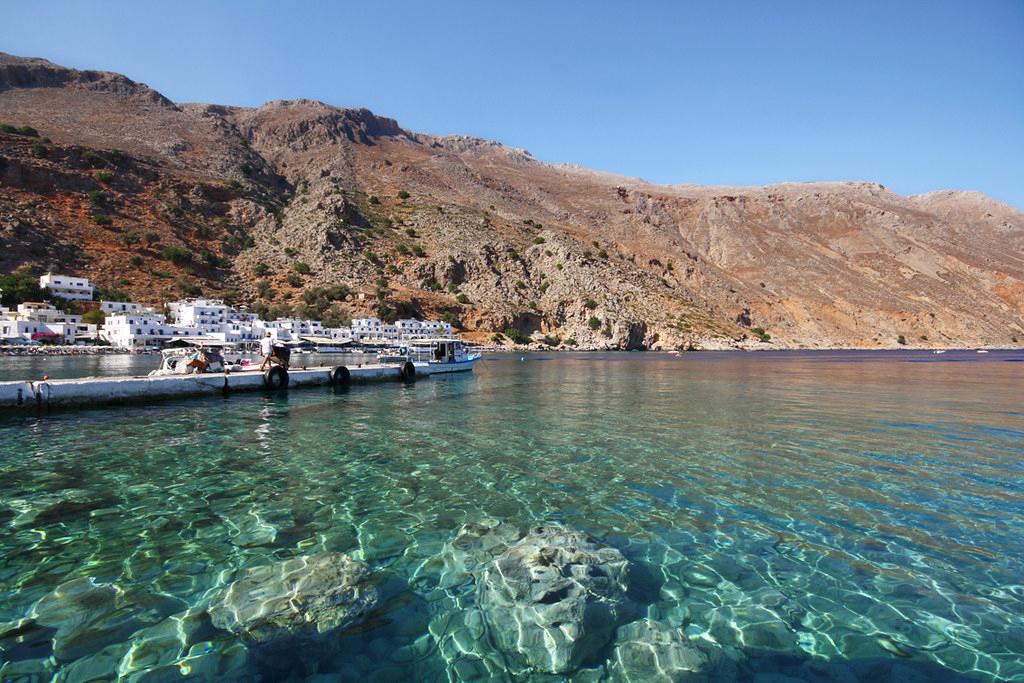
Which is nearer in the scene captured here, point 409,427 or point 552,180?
point 409,427

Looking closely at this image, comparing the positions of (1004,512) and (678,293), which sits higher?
(678,293)

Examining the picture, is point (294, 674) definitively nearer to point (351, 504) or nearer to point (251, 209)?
point (351, 504)

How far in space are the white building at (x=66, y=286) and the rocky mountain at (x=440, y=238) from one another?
12.0 feet

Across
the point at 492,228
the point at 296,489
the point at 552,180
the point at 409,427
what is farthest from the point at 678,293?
the point at 296,489

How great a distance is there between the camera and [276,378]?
25188mm

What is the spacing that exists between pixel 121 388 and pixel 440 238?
8915 cm

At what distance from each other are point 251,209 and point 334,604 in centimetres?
11270

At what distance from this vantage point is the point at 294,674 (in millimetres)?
4078

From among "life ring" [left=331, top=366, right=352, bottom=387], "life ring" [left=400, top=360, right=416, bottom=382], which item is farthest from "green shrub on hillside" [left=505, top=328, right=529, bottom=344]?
"life ring" [left=331, top=366, right=352, bottom=387]

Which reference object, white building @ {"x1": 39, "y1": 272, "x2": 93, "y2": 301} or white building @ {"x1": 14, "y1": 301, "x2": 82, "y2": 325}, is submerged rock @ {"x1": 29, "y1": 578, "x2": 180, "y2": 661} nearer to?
white building @ {"x1": 14, "y1": 301, "x2": 82, "y2": 325}

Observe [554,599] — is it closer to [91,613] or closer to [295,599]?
[295,599]

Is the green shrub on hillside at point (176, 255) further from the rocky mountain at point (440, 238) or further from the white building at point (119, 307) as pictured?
the white building at point (119, 307)

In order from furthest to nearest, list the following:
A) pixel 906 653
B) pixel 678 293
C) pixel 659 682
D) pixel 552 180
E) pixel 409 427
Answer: pixel 552 180
pixel 678 293
pixel 409 427
pixel 906 653
pixel 659 682

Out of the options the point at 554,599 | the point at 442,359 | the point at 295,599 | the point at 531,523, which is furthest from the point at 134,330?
the point at 554,599
